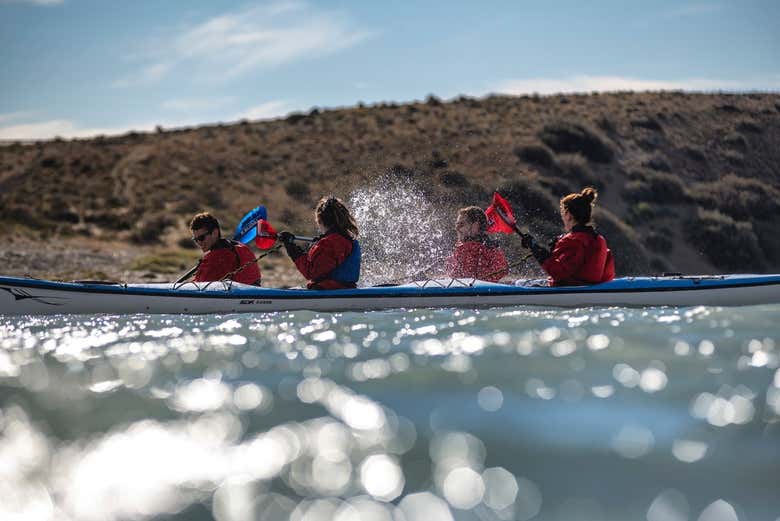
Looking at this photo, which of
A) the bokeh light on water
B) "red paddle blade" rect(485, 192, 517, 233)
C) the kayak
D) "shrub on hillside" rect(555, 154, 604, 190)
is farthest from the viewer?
"shrub on hillside" rect(555, 154, 604, 190)

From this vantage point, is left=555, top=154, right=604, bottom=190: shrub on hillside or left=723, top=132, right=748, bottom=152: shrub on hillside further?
left=723, top=132, right=748, bottom=152: shrub on hillside

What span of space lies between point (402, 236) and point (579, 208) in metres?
11.0

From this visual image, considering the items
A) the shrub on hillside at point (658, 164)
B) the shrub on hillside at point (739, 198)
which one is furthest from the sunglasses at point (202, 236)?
the shrub on hillside at point (658, 164)

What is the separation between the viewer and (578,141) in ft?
109

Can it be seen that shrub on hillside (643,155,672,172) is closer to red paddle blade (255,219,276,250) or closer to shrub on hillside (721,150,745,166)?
shrub on hillside (721,150,745,166)

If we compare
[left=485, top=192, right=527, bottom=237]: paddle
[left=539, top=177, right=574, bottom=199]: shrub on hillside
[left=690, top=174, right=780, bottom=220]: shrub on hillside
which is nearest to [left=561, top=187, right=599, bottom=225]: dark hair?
[left=485, top=192, right=527, bottom=237]: paddle

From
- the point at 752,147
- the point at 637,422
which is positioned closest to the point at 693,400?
the point at 637,422

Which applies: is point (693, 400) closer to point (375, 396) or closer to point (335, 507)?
point (375, 396)

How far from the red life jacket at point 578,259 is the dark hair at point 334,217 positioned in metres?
2.07

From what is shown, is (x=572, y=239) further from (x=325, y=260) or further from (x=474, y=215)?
(x=325, y=260)

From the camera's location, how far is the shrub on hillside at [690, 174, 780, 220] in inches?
1153

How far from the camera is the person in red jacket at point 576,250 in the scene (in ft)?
29.3

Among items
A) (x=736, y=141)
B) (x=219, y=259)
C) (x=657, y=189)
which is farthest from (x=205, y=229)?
(x=736, y=141)

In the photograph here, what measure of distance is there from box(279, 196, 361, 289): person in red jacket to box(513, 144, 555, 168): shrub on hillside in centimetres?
2225
